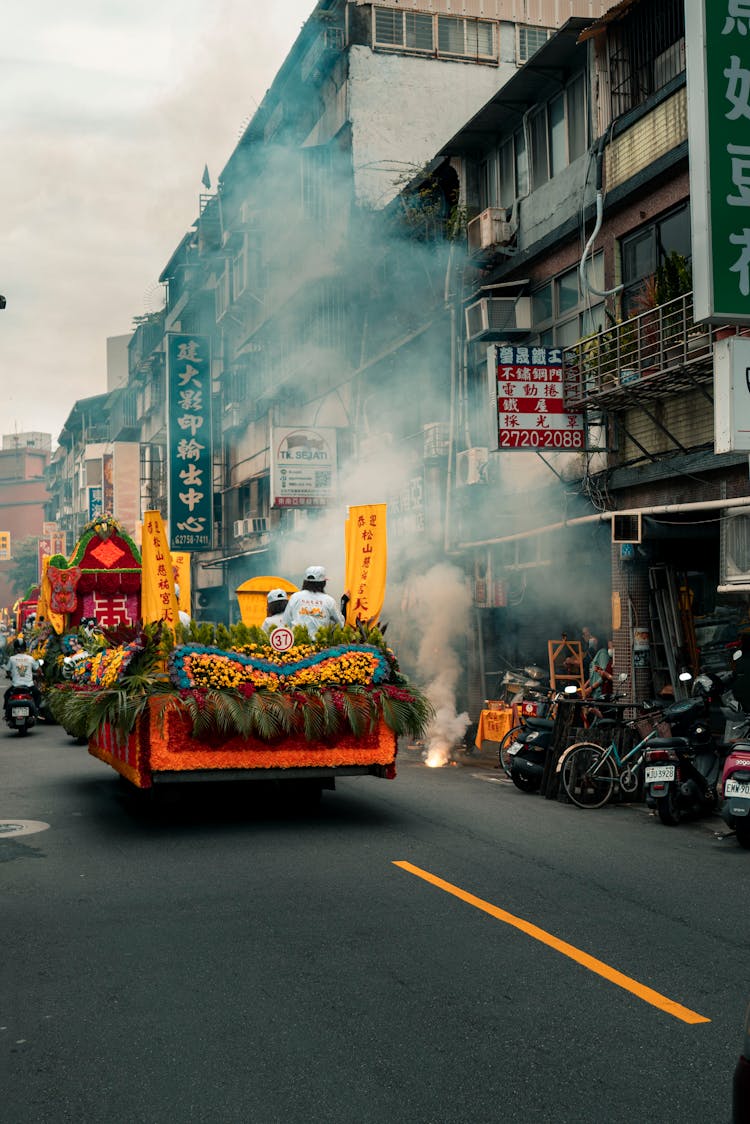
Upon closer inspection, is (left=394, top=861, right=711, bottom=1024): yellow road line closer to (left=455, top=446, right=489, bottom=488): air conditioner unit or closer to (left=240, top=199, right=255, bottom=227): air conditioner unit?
(left=455, top=446, right=489, bottom=488): air conditioner unit

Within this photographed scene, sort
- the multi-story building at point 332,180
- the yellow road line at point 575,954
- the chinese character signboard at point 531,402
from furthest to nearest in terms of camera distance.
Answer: the multi-story building at point 332,180 < the chinese character signboard at point 531,402 < the yellow road line at point 575,954

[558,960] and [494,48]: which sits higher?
[494,48]

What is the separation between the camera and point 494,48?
31406 millimetres

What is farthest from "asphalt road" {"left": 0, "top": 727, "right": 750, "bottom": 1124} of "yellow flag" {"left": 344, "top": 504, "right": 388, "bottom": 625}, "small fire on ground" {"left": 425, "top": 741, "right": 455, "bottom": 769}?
"small fire on ground" {"left": 425, "top": 741, "right": 455, "bottom": 769}

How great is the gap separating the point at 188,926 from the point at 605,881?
2.91 meters

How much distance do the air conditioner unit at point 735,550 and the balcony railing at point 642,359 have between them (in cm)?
176

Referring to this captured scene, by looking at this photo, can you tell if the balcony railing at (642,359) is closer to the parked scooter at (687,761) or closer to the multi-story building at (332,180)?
the parked scooter at (687,761)

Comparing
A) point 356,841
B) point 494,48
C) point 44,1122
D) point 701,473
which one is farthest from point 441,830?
point 494,48

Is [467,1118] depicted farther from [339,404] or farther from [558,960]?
[339,404]

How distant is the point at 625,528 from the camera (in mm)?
16469

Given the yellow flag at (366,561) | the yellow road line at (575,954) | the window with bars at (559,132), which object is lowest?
the yellow road line at (575,954)

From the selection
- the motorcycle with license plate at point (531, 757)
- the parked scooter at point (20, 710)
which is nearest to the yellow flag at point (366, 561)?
the motorcycle with license plate at point (531, 757)

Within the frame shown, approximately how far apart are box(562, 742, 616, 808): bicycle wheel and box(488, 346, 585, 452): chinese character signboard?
5.94 meters

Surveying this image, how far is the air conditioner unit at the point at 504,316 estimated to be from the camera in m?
20.7
